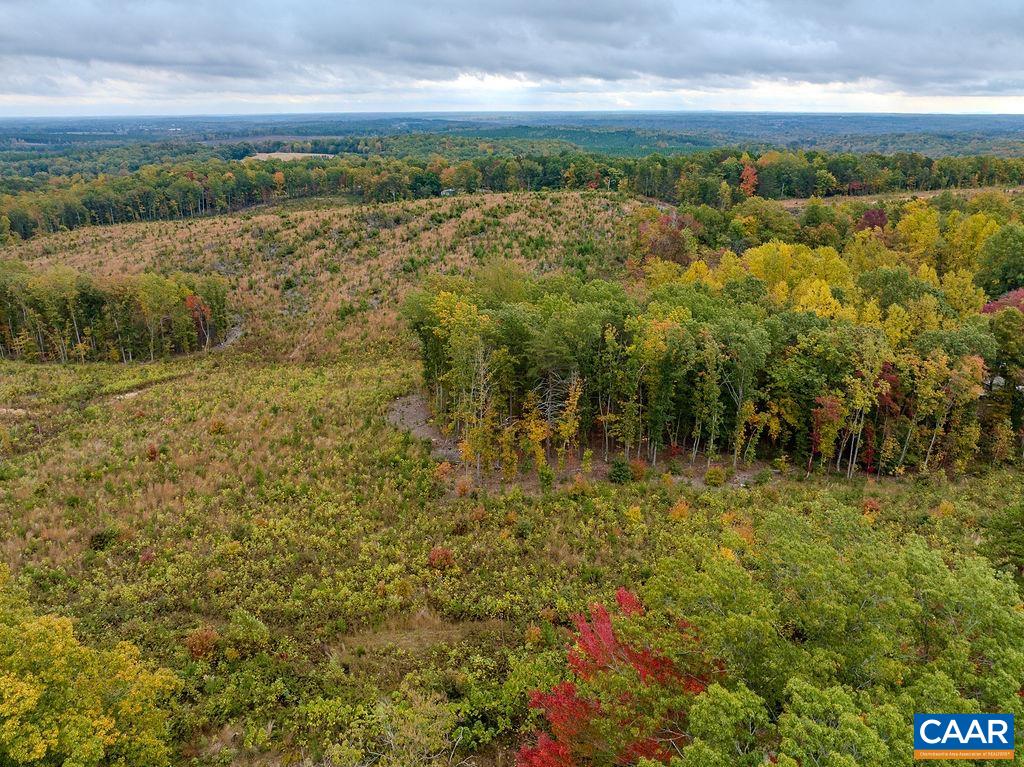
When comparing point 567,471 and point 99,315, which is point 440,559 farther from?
point 99,315

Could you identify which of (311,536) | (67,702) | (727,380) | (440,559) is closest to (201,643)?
(311,536)

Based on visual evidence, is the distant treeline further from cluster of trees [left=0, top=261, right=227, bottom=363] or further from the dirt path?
the dirt path

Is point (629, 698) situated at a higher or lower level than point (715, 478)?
higher

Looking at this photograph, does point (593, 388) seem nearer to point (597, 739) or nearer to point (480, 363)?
point (480, 363)

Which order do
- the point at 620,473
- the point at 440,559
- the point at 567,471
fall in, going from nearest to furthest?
the point at 440,559 → the point at 620,473 → the point at 567,471

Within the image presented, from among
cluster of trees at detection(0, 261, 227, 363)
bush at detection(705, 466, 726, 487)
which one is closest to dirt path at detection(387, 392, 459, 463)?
bush at detection(705, 466, 726, 487)
